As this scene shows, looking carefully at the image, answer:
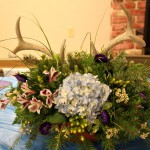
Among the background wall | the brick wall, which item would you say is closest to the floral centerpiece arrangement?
the brick wall

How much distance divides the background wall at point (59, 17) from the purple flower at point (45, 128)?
260 cm

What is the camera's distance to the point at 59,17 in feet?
11.5

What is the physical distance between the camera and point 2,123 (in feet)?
3.89

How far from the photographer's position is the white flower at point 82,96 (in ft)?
2.80

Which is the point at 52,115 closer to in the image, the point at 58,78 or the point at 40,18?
the point at 58,78

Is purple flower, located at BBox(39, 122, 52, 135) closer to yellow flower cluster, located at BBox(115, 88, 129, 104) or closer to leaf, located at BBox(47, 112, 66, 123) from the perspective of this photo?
leaf, located at BBox(47, 112, 66, 123)

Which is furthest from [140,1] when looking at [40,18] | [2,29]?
[2,29]

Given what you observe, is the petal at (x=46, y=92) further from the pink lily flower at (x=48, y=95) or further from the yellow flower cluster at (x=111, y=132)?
the yellow flower cluster at (x=111, y=132)

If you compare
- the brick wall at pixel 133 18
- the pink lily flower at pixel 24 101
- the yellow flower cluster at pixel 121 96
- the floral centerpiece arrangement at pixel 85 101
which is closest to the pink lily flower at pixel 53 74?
the floral centerpiece arrangement at pixel 85 101

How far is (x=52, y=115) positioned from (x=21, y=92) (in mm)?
147

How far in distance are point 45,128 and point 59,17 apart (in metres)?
2.76

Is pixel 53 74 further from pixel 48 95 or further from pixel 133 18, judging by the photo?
pixel 133 18

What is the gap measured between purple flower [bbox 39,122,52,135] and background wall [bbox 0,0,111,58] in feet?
8.52

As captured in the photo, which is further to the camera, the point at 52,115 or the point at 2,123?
the point at 2,123
